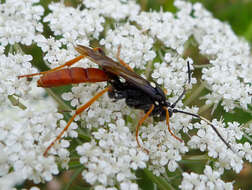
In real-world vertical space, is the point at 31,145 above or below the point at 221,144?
below

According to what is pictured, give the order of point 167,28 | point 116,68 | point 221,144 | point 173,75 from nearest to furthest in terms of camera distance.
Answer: point 116,68, point 221,144, point 173,75, point 167,28

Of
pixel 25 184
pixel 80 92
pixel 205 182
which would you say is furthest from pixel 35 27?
pixel 205 182

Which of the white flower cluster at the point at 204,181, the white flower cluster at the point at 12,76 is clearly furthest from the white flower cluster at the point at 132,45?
the white flower cluster at the point at 204,181

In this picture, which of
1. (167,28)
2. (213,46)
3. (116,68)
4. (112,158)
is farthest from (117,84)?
(213,46)

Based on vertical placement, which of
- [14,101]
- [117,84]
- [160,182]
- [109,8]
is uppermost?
[109,8]

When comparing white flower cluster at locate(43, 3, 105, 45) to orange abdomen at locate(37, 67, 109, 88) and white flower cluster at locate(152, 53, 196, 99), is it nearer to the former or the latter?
orange abdomen at locate(37, 67, 109, 88)

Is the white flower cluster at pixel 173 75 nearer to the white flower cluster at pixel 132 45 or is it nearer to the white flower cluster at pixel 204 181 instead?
the white flower cluster at pixel 132 45

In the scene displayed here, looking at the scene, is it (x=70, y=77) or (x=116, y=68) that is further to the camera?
(x=70, y=77)

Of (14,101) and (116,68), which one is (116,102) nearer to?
(116,68)
